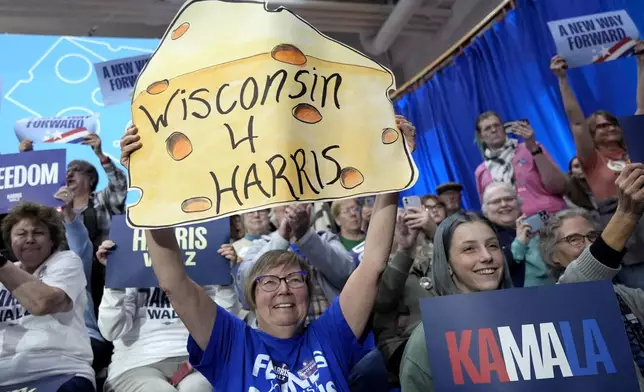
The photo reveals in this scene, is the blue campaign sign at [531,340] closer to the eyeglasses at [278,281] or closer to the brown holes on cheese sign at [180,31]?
the eyeglasses at [278,281]

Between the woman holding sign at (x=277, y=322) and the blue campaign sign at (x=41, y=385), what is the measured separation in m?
0.79

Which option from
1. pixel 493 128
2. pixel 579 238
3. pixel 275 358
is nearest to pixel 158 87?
pixel 275 358

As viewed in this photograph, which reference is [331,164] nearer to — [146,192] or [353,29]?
[146,192]

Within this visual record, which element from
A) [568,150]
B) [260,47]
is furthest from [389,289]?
[568,150]

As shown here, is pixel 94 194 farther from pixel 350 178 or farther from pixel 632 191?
pixel 632 191

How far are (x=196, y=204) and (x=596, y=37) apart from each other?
2.58 m

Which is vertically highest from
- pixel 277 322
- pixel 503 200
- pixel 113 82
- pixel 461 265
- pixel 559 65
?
pixel 113 82

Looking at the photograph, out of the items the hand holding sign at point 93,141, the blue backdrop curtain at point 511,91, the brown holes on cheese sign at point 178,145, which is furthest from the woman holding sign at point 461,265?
the hand holding sign at point 93,141

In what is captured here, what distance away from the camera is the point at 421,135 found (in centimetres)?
536

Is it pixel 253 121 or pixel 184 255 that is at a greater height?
pixel 253 121

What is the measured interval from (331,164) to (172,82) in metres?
0.46

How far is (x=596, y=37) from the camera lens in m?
2.78

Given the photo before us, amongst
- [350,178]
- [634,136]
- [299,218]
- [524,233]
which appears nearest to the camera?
[350,178]

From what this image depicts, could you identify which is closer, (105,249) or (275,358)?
(275,358)
